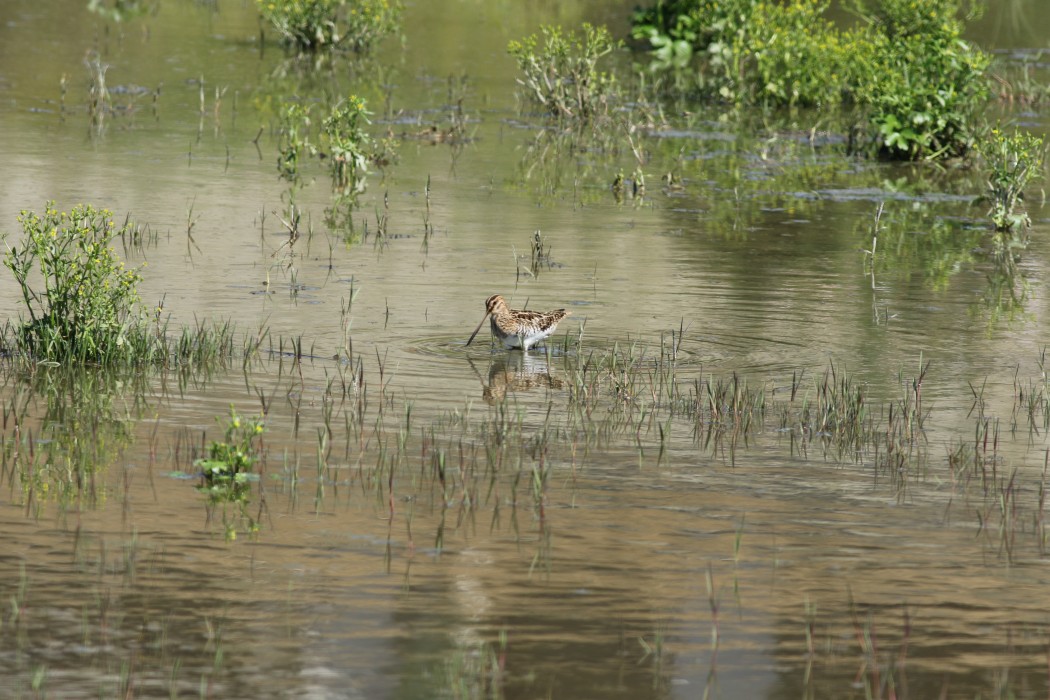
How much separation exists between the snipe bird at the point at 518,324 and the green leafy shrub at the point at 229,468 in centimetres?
348

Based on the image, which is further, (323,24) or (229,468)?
(323,24)

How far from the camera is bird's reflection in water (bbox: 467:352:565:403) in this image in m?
10.8

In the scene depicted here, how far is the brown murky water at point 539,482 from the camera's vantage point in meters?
6.43

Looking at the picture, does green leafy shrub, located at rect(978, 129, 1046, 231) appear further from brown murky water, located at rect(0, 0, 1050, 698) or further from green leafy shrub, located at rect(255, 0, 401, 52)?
green leafy shrub, located at rect(255, 0, 401, 52)

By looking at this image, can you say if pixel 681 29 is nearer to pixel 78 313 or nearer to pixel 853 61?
pixel 853 61

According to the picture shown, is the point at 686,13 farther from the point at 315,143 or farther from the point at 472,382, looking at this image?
the point at 472,382

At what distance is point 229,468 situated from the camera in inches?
329

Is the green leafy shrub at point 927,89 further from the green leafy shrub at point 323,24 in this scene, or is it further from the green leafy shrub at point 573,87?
the green leafy shrub at point 323,24

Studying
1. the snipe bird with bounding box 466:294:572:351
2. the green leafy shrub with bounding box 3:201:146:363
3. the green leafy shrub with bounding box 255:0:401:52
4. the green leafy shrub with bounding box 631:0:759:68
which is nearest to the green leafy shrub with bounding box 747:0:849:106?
the green leafy shrub with bounding box 631:0:759:68

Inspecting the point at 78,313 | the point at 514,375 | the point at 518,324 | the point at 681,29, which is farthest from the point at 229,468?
the point at 681,29

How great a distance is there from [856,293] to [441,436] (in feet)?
20.7

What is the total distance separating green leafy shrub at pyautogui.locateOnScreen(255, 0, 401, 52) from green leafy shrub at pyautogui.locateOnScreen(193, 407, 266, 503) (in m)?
22.3

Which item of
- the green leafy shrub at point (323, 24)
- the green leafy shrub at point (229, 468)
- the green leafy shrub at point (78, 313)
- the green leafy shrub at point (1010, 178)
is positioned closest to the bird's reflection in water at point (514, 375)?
the green leafy shrub at point (78, 313)

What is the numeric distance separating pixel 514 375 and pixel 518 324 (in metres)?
0.47
